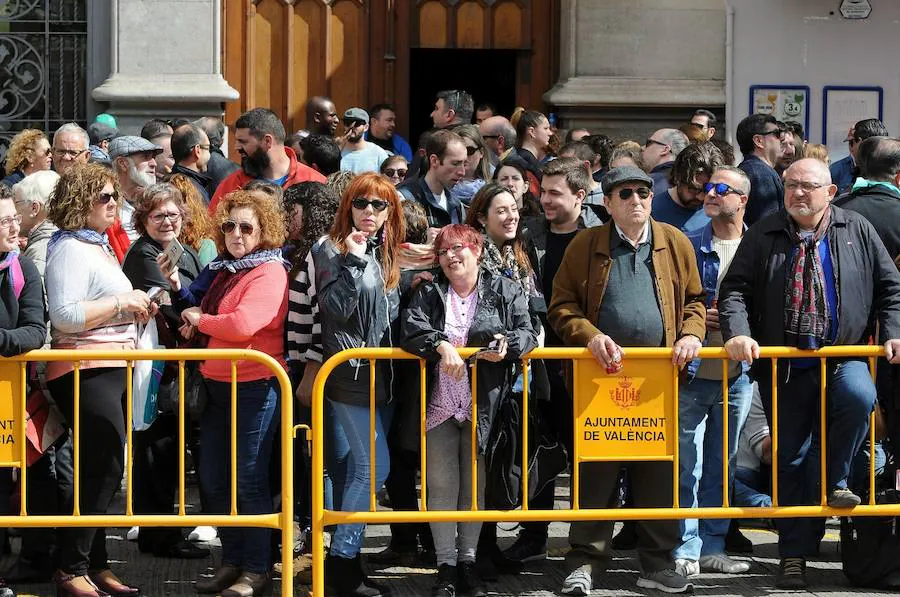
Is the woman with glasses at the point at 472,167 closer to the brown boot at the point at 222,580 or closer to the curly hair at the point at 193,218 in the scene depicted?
the curly hair at the point at 193,218

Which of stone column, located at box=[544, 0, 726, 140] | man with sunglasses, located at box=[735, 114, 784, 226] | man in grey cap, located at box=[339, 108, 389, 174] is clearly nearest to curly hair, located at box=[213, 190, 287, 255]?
man with sunglasses, located at box=[735, 114, 784, 226]

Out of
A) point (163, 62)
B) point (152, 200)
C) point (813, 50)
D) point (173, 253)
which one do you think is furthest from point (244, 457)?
point (813, 50)

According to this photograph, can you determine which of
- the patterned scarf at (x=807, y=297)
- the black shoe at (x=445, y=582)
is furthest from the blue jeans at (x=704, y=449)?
the black shoe at (x=445, y=582)

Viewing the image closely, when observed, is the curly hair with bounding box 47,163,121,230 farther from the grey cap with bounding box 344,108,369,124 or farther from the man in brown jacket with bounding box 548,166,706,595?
the grey cap with bounding box 344,108,369,124

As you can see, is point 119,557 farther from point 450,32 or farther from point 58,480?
point 450,32

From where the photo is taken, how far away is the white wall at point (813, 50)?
13.0 metres

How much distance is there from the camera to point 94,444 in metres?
7.58

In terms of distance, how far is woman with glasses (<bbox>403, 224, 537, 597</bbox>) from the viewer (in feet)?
24.8

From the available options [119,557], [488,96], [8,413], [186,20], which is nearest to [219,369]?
[8,413]

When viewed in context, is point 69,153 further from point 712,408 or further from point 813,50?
point 813,50

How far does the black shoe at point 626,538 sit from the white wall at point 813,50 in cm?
502

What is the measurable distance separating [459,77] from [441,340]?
29.8 feet

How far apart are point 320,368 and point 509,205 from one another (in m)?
1.35

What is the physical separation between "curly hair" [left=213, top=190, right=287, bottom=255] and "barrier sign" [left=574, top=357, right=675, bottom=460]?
159 centimetres
